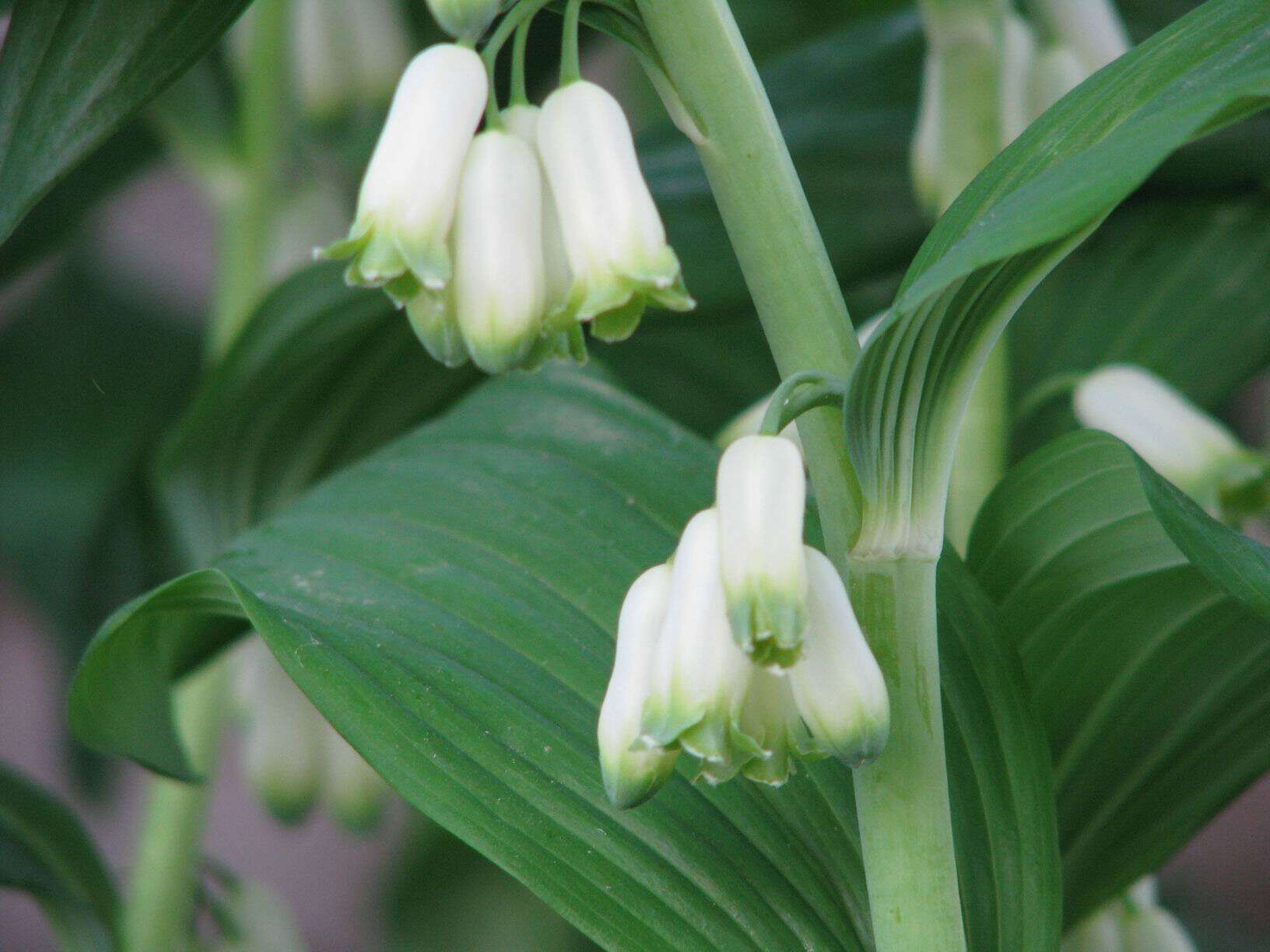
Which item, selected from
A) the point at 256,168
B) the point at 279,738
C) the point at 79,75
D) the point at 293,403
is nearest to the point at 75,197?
the point at 256,168

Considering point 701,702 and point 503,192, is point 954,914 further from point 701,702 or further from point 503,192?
point 503,192

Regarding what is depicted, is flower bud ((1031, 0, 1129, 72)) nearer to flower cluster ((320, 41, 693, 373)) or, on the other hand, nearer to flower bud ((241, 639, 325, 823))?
flower cluster ((320, 41, 693, 373))

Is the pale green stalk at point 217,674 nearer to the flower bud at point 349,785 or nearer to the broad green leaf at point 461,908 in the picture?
the flower bud at point 349,785

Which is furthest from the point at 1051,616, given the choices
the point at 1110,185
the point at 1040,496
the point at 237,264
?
the point at 237,264

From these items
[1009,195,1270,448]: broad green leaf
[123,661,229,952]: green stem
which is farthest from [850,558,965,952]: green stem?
[123,661,229,952]: green stem

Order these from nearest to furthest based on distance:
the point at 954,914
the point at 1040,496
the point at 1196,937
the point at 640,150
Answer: the point at 954,914 < the point at 1040,496 < the point at 640,150 < the point at 1196,937

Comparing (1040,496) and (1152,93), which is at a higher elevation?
(1152,93)

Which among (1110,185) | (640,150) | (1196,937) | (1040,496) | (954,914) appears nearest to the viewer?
(1110,185)
